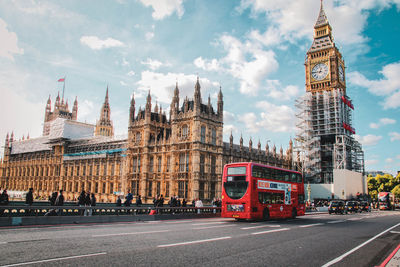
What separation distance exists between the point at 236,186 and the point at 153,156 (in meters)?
34.1

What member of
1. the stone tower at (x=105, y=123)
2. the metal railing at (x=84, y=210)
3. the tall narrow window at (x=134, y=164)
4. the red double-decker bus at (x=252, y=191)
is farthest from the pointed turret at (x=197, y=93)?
the stone tower at (x=105, y=123)

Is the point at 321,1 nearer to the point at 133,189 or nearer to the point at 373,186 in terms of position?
the point at 373,186

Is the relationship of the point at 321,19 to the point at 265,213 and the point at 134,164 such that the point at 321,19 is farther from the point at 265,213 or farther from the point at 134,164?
the point at 265,213

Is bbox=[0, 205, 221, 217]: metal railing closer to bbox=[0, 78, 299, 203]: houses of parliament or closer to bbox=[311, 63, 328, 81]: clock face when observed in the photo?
bbox=[0, 78, 299, 203]: houses of parliament

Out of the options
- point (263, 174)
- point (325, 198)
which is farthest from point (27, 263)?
point (325, 198)

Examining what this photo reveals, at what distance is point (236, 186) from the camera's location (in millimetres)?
22234

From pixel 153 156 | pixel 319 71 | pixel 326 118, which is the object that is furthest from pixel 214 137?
pixel 319 71

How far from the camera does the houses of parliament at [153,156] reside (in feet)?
162

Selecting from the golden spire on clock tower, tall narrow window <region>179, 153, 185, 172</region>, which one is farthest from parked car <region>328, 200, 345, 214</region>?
the golden spire on clock tower

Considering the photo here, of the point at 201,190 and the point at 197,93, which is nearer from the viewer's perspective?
the point at 201,190

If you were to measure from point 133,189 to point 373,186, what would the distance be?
6632 cm

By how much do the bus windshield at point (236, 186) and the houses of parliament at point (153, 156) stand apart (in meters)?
25.0

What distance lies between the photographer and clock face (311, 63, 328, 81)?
7531cm

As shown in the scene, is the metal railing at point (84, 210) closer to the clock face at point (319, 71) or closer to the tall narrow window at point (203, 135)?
the tall narrow window at point (203, 135)
